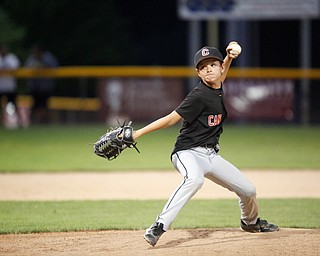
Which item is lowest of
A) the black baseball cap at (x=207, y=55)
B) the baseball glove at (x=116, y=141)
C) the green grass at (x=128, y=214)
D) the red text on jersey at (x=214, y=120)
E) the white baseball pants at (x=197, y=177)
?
the green grass at (x=128, y=214)

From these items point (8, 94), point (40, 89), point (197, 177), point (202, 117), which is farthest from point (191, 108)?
point (40, 89)

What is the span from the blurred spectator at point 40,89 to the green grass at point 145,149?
24.8 inches

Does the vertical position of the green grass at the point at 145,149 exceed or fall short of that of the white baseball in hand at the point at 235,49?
it falls short

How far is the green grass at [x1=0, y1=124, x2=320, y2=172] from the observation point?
42.8 feet

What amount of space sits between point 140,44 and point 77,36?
6187mm

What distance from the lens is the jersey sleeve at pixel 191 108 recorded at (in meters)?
6.54

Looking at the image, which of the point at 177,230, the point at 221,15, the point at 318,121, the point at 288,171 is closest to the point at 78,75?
Result: the point at 221,15

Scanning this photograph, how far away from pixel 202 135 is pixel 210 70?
54 centimetres

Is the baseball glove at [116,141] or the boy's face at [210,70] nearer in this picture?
the baseball glove at [116,141]

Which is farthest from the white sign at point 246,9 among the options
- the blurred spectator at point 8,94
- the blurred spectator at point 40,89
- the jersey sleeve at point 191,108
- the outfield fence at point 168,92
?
the jersey sleeve at point 191,108

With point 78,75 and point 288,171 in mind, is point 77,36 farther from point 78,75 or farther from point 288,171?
point 288,171

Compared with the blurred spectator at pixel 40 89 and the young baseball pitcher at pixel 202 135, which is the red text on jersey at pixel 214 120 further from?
the blurred spectator at pixel 40 89

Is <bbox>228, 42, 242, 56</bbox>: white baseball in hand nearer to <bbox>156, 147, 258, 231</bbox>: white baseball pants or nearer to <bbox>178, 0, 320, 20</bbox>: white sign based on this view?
<bbox>156, 147, 258, 231</bbox>: white baseball pants

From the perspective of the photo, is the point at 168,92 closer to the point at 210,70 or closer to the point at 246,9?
the point at 246,9
